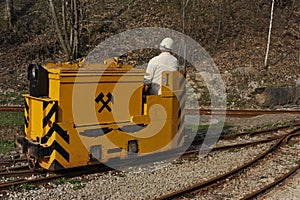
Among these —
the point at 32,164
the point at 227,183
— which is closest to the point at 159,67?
the point at 227,183

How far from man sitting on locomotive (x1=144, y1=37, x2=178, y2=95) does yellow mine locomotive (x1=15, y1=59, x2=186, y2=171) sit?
19cm

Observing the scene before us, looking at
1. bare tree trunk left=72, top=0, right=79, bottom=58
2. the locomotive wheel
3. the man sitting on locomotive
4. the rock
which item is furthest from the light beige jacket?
bare tree trunk left=72, top=0, right=79, bottom=58

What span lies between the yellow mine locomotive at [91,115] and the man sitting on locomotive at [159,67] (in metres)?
0.19

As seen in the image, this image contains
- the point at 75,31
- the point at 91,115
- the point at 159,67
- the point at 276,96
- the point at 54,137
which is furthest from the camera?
the point at 75,31

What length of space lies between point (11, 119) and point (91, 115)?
671 centimetres

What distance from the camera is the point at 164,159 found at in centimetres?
916

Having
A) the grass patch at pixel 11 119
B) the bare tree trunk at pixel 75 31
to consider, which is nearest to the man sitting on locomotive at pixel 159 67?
the grass patch at pixel 11 119

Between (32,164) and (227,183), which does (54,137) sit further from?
(227,183)

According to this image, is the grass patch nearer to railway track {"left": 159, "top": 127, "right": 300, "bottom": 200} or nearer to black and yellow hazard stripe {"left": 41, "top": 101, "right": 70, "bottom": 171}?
black and yellow hazard stripe {"left": 41, "top": 101, "right": 70, "bottom": 171}

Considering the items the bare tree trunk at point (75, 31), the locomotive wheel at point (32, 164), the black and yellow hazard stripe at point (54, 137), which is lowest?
the locomotive wheel at point (32, 164)

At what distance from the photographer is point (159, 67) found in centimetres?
884

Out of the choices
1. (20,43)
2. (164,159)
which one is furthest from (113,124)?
(20,43)

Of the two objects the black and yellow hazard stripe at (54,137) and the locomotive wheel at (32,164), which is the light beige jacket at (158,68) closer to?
the black and yellow hazard stripe at (54,137)

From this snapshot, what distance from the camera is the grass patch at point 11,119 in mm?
12889
